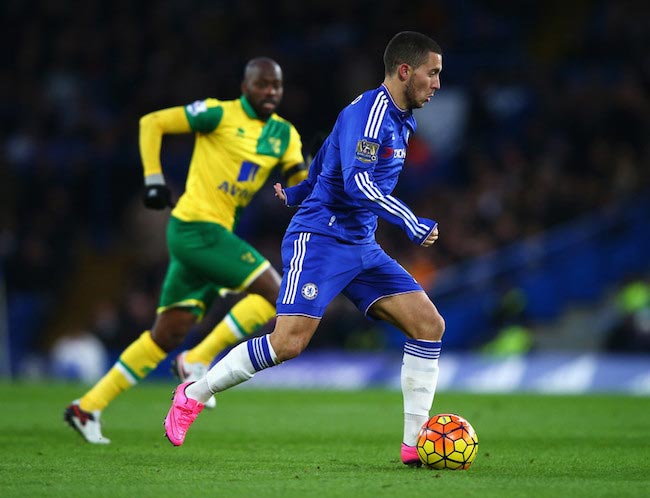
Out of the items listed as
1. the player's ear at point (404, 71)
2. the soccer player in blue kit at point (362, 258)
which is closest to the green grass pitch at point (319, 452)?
the soccer player in blue kit at point (362, 258)

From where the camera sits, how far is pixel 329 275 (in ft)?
21.9

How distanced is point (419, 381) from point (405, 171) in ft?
40.2

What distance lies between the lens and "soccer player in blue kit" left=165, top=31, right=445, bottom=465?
661cm

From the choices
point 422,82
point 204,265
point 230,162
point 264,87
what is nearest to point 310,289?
point 422,82

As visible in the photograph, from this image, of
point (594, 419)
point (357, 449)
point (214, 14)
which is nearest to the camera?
point (357, 449)

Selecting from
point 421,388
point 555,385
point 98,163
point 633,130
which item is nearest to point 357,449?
point 421,388

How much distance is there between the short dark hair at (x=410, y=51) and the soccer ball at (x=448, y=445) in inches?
75.4

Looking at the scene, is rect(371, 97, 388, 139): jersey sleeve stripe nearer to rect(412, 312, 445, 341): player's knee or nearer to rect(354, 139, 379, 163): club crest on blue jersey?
rect(354, 139, 379, 163): club crest on blue jersey

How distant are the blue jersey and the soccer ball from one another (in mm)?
1005

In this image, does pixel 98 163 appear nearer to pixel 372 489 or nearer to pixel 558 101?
pixel 558 101

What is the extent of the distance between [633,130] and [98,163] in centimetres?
920

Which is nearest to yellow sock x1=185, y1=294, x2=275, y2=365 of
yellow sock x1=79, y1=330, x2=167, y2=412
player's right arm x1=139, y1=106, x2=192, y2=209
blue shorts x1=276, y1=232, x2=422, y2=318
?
yellow sock x1=79, y1=330, x2=167, y2=412

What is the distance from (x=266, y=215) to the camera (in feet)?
61.6

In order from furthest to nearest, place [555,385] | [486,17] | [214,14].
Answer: [214,14] → [486,17] → [555,385]
